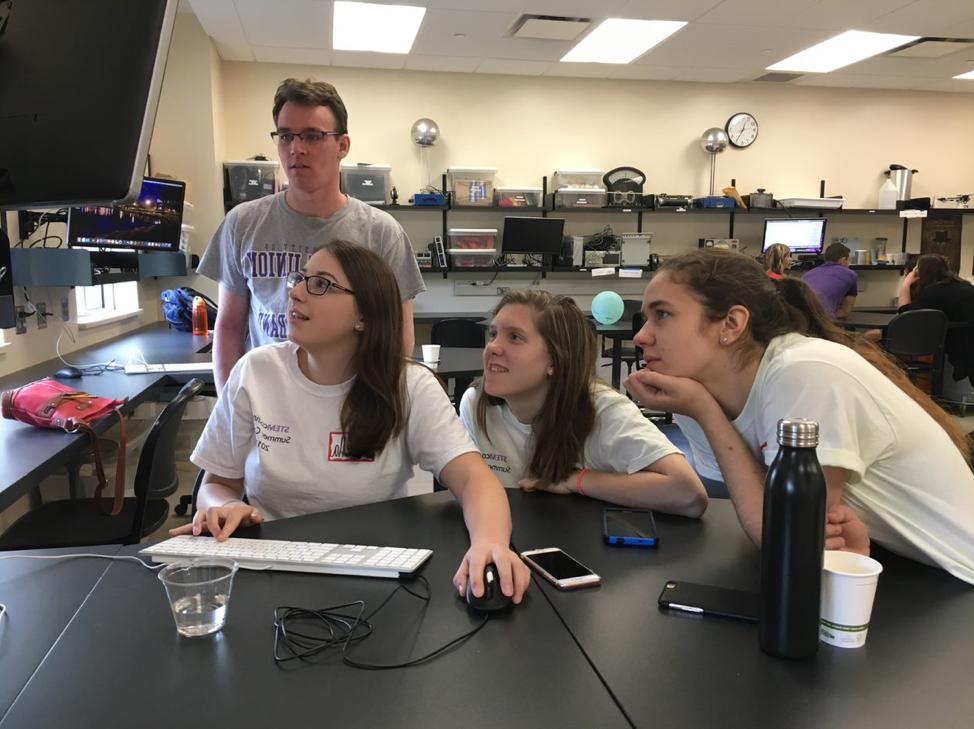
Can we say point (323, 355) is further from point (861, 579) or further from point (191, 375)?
point (191, 375)

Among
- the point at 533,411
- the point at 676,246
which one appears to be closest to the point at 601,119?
the point at 676,246

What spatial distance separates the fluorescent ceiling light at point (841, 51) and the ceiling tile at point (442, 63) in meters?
2.63

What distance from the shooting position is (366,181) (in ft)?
19.4

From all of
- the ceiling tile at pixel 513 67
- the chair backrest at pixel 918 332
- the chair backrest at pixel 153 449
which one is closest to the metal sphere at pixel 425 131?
the ceiling tile at pixel 513 67

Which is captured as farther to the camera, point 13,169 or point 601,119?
point 601,119

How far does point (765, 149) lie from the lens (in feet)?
22.6

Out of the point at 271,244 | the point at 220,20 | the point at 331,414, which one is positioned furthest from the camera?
the point at 220,20

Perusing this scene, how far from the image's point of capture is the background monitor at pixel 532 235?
6184 mm

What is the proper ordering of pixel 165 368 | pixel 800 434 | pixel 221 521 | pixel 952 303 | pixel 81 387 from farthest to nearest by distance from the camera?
pixel 952 303 < pixel 165 368 < pixel 81 387 < pixel 221 521 < pixel 800 434

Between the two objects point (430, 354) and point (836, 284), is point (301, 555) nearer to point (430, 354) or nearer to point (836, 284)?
point (430, 354)

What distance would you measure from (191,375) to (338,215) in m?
1.13

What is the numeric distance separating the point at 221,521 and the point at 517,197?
545 centimetres

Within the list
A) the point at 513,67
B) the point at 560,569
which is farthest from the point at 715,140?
the point at 560,569

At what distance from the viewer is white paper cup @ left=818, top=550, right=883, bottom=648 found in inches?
31.8
